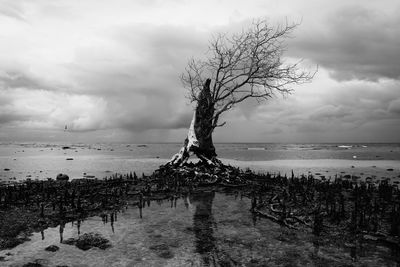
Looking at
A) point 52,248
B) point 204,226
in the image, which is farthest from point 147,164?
point 52,248

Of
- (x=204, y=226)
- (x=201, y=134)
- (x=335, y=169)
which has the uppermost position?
(x=201, y=134)

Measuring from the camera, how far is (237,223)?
29.0 feet

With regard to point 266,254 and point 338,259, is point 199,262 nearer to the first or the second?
point 266,254

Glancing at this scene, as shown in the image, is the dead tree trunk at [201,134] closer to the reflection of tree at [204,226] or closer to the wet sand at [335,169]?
the reflection of tree at [204,226]

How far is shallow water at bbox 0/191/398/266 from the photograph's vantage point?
6.04 meters

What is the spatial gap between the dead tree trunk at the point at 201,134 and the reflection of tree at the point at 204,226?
22.3 ft

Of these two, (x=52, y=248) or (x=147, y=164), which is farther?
(x=147, y=164)

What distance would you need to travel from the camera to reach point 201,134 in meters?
20.7

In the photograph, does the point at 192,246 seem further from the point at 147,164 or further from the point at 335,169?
the point at 147,164

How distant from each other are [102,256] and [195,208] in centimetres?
494

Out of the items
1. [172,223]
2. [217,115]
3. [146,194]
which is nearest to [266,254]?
[172,223]

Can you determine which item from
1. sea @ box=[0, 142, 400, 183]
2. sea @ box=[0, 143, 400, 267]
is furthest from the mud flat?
sea @ box=[0, 142, 400, 183]

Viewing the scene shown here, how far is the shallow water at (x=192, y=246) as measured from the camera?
6035mm

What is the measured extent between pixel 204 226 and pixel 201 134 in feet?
40.8
